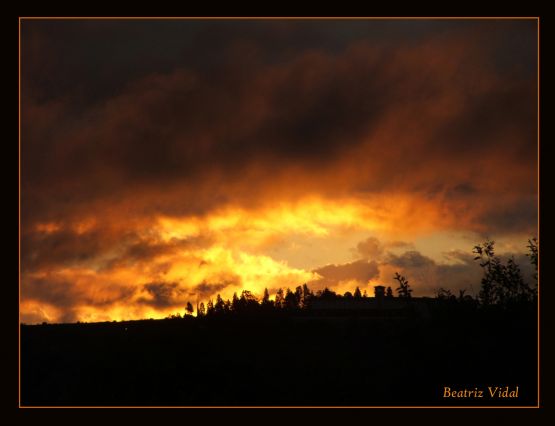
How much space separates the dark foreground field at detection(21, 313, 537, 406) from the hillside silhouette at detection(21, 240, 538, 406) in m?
0.08

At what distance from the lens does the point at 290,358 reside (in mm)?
55344

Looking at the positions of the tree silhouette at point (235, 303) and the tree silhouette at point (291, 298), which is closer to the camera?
the tree silhouette at point (235, 303)

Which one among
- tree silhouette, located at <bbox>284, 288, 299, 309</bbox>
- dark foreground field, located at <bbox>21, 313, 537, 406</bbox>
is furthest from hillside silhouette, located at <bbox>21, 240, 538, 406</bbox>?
tree silhouette, located at <bbox>284, 288, 299, 309</bbox>

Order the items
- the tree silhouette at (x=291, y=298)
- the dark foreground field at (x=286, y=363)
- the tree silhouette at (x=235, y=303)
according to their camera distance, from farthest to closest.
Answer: the tree silhouette at (x=291, y=298), the tree silhouette at (x=235, y=303), the dark foreground field at (x=286, y=363)

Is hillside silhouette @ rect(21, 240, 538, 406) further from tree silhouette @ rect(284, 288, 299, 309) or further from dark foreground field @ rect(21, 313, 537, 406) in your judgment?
tree silhouette @ rect(284, 288, 299, 309)

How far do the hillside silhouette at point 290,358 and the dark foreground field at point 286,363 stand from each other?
0.26ft

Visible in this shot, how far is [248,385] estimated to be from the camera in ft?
168

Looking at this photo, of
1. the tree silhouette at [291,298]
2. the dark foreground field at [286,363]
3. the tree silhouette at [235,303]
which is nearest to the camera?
the dark foreground field at [286,363]

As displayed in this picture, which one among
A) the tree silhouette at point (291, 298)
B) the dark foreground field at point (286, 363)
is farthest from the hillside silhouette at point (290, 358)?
the tree silhouette at point (291, 298)

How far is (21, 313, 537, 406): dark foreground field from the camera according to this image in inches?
1982

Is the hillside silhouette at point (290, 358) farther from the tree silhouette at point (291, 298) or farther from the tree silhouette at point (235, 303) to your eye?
the tree silhouette at point (291, 298)

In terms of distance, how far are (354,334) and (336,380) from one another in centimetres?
945

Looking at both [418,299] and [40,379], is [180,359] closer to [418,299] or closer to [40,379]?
[40,379]

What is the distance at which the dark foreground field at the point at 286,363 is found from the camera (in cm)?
5034
